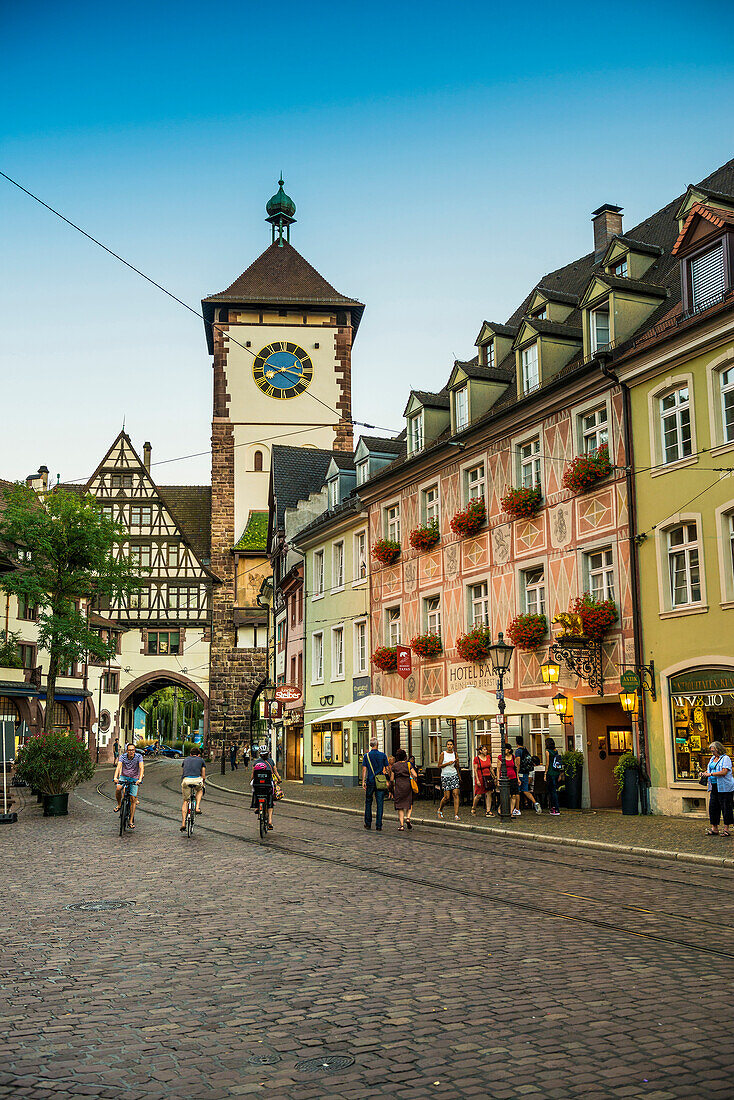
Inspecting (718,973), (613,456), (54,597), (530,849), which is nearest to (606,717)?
(613,456)

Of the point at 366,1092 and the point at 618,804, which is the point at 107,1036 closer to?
the point at 366,1092

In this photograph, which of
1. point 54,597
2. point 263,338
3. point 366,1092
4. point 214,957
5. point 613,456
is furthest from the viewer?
point 263,338

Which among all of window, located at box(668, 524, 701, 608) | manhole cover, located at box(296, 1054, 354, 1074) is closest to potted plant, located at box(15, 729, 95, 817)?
window, located at box(668, 524, 701, 608)

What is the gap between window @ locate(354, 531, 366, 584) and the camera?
35.8 meters

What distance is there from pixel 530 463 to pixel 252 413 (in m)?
39.3

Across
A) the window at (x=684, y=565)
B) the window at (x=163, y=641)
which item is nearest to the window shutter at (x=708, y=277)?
the window at (x=684, y=565)

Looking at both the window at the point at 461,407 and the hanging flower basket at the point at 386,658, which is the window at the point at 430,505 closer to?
the window at the point at 461,407

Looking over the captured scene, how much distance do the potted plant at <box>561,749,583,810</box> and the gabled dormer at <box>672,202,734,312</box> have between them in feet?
31.3

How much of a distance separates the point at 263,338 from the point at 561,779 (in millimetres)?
45536

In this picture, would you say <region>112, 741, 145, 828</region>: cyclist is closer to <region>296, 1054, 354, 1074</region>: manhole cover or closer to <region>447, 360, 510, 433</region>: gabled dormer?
<region>447, 360, 510, 433</region>: gabled dormer

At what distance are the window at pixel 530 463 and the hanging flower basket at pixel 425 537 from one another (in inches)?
168

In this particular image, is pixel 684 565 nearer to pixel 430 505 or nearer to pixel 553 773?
pixel 553 773

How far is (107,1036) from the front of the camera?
605cm

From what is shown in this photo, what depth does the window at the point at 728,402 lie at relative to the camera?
65.7 feet
